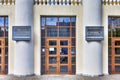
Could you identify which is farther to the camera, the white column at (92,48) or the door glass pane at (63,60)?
the door glass pane at (63,60)

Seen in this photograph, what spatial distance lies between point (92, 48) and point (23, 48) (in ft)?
14.2

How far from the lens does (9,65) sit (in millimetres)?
16188

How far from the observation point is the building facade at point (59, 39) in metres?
15.7

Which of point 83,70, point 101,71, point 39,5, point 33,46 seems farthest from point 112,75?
point 39,5

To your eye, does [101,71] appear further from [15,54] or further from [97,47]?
[15,54]

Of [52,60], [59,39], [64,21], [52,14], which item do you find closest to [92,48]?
[59,39]

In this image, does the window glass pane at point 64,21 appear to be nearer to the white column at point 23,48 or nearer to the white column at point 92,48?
the white column at point 92,48

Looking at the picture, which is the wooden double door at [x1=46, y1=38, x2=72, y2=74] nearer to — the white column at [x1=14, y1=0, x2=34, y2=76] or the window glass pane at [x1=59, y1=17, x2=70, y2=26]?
the window glass pane at [x1=59, y1=17, x2=70, y2=26]

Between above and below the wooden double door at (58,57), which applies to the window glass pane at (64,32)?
above

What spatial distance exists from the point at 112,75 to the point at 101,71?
742 millimetres

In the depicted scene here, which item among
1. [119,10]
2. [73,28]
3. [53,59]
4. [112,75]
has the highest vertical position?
[119,10]

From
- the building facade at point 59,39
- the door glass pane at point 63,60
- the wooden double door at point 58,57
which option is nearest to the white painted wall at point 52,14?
the building facade at point 59,39

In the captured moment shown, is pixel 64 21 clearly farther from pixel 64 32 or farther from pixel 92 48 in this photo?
pixel 92 48

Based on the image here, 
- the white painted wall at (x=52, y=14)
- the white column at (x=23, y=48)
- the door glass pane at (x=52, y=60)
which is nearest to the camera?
the white column at (x=23, y=48)
